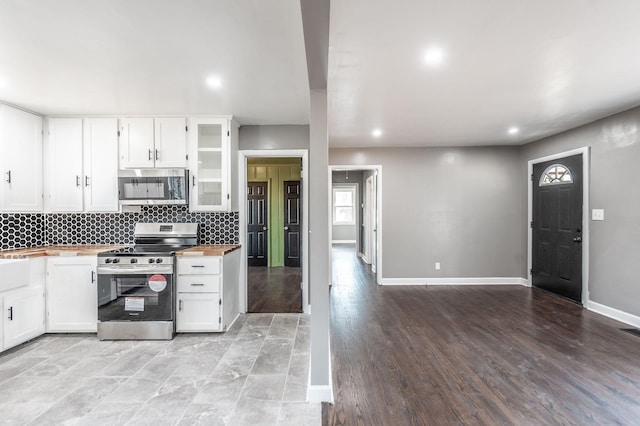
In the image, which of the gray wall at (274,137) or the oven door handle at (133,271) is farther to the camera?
the gray wall at (274,137)

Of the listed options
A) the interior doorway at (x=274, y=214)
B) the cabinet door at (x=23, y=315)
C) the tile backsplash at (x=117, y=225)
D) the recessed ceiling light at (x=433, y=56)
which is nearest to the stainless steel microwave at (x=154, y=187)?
the tile backsplash at (x=117, y=225)

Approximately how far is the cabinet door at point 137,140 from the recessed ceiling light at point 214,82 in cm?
122

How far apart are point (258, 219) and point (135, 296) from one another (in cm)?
383

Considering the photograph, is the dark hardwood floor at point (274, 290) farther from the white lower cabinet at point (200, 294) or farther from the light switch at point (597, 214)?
the light switch at point (597, 214)

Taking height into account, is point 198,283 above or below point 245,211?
below

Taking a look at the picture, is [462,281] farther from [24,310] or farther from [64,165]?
[64,165]

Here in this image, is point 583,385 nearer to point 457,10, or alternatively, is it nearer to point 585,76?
point 585,76

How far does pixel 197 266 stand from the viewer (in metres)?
3.09

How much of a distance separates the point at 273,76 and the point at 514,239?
Answer: 4.92 metres

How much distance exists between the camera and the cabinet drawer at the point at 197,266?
3.09 meters

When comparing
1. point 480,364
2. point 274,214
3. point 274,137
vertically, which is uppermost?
point 274,137

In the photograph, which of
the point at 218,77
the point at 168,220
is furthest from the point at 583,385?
the point at 168,220

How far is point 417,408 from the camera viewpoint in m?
2.00

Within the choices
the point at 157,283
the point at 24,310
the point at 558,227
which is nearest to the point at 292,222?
the point at 157,283
